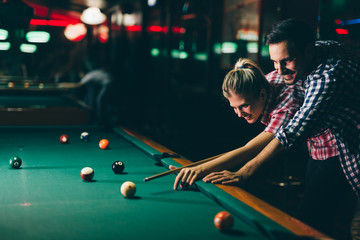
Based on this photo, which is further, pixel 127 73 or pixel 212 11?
pixel 127 73

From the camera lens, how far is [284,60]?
6.05 ft

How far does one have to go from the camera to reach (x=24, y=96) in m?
6.92

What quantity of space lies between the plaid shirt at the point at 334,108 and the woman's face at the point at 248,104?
304 mm

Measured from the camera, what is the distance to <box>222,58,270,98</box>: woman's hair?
81.8 inches

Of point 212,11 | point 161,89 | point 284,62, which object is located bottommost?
point 161,89

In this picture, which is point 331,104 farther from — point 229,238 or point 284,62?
point 229,238

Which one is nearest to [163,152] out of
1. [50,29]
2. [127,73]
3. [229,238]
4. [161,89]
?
[229,238]

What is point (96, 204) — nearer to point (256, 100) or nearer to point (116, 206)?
point (116, 206)

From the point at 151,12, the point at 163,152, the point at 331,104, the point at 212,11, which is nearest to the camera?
the point at 331,104

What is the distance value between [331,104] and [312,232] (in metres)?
0.70

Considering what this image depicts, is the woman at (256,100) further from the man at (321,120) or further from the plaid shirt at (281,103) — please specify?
the man at (321,120)

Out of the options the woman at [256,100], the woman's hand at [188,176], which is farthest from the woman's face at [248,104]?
the woman's hand at [188,176]

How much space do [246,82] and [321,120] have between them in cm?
45

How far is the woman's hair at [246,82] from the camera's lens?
208 cm
